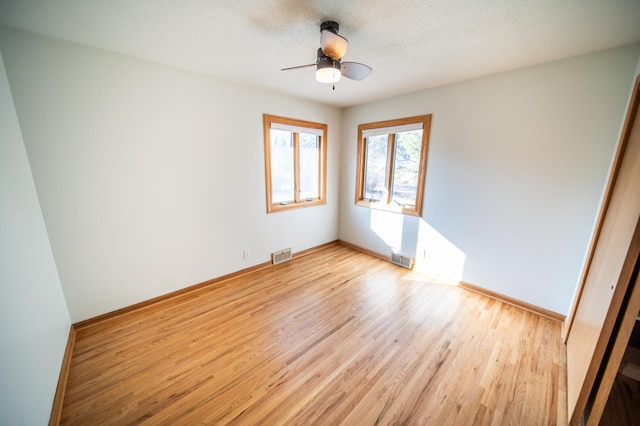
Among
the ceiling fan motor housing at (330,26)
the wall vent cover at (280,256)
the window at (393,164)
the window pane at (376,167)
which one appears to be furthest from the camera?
the window pane at (376,167)

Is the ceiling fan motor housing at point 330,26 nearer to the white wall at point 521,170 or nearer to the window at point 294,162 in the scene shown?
the window at point 294,162

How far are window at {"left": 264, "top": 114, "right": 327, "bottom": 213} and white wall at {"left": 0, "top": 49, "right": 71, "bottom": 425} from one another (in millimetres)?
2047

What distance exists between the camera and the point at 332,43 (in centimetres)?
143

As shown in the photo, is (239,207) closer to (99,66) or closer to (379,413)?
(99,66)

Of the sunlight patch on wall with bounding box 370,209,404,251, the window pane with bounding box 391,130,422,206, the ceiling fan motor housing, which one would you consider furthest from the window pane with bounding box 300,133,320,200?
the ceiling fan motor housing

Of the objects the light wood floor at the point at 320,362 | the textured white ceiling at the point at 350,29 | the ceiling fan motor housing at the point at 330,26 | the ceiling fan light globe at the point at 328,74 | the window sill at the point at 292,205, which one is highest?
the textured white ceiling at the point at 350,29

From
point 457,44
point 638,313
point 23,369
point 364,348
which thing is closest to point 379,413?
point 364,348

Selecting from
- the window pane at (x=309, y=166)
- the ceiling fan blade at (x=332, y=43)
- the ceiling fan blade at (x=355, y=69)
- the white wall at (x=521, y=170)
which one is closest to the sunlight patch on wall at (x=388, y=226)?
the white wall at (x=521, y=170)

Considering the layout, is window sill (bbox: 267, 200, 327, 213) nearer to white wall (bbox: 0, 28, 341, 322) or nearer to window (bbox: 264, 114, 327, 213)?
window (bbox: 264, 114, 327, 213)

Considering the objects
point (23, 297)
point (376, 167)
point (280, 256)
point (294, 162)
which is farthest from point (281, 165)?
point (23, 297)

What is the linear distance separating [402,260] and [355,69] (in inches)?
103

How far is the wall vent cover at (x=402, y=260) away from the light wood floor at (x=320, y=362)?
2.06 ft

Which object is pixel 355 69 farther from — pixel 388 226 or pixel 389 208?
pixel 388 226

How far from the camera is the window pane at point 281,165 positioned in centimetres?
323
